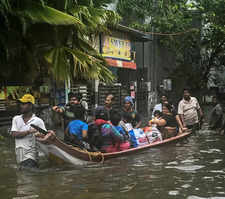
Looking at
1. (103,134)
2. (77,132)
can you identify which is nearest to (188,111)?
(103,134)

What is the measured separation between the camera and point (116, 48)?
21.4 meters

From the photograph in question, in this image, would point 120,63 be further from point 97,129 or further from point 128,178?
point 128,178

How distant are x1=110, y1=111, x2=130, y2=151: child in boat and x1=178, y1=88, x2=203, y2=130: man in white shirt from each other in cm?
302

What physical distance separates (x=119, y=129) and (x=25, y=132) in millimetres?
3365

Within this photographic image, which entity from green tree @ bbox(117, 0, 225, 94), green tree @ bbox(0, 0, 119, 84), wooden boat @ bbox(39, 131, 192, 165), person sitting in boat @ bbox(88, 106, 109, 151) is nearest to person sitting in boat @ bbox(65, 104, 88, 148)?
person sitting in boat @ bbox(88, 106, 109, 151)

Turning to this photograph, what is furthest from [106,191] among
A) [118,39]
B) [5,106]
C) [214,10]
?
[214,10]

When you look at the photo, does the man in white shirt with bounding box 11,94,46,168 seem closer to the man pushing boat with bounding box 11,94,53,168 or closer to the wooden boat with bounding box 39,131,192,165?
the man pushing boat with bounding box 11,94,53,168

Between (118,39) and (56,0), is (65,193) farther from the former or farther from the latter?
(118,39)

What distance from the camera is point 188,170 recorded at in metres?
10.0

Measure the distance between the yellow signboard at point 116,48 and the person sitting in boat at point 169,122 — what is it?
5916 millimetres

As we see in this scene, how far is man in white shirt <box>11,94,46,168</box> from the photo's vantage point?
8.55 meters

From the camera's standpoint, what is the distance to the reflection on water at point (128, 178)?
8039 millimetres

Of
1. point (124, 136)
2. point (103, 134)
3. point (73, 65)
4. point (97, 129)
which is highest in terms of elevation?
point (73, 65)

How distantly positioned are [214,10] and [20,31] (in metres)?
21.8
